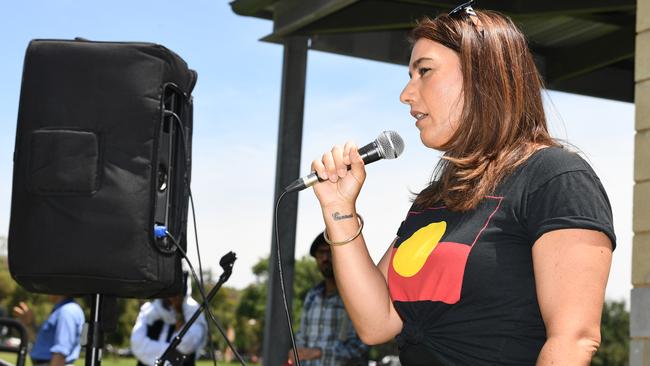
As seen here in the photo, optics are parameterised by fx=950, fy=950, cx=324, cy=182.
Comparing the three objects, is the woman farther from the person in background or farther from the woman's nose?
the person in background

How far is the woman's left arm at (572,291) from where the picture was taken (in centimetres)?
162

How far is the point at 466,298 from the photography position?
5.75 feet

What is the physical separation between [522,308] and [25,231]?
1.65 meters

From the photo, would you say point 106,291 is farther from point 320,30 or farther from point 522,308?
point 320,30

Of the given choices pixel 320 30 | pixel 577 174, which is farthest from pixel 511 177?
pixel 320 30

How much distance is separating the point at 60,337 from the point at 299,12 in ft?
10.6

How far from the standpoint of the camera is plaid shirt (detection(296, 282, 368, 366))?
21.1 ft

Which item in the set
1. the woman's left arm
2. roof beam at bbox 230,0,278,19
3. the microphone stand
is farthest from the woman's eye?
roof beam at bbox 230,0,278,19

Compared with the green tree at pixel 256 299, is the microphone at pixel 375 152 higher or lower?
higher

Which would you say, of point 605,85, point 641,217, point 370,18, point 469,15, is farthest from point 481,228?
point 605,85

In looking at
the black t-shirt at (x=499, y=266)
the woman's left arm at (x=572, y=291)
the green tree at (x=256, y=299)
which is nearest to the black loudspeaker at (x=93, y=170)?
the black t-shirt at (x=499, y=266)

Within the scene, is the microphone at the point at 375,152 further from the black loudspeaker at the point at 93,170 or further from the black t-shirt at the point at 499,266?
the black loudspeaker at the point at 93,170

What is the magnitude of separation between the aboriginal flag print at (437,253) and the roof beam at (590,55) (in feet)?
24.2

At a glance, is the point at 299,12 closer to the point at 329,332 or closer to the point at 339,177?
the point at 329,332
